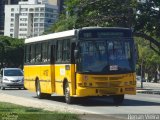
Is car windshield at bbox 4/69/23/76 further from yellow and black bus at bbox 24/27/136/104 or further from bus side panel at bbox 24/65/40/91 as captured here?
yellow and black bus at bbox 24/27/136/104

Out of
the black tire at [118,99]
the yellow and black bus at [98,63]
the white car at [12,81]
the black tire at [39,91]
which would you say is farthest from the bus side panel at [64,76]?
the white car at [12,81]

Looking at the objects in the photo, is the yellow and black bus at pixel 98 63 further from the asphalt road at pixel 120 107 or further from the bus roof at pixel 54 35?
the asphalt road at pixel 120 107

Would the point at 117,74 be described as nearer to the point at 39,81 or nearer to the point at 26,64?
the point at 39,81

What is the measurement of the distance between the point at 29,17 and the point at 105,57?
143 meters

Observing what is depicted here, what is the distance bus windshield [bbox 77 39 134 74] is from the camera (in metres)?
22.8

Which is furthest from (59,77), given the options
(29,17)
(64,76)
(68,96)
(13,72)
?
(29,17)

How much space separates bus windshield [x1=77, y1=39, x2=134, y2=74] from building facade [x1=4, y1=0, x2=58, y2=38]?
13634 centimetres

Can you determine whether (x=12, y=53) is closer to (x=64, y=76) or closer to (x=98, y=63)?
(x=64, y=76)

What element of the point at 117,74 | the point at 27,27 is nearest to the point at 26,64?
the point at 117,74

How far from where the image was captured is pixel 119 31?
76.9ft

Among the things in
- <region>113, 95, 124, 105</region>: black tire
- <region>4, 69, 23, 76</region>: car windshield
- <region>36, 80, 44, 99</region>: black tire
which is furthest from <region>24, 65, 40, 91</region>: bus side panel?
<region>4, 69, 23, 76</region>: car windshield

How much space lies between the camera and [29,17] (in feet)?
538

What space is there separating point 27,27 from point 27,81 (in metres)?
137

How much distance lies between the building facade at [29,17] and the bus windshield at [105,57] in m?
136
